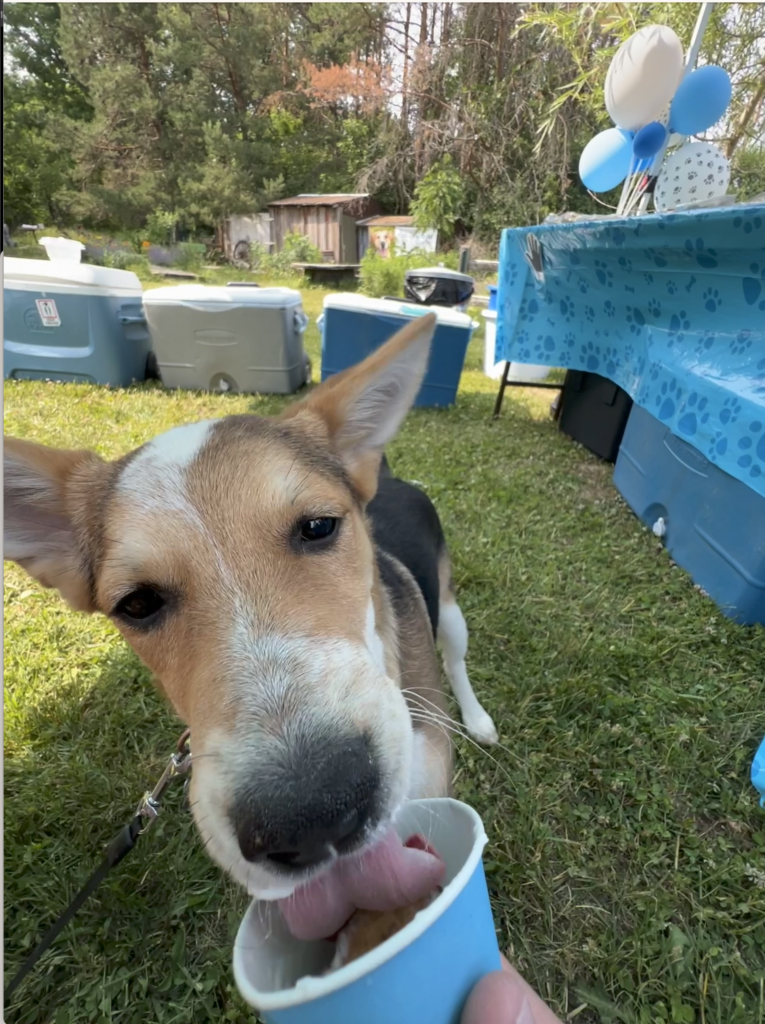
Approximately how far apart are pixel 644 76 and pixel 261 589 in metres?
6.66

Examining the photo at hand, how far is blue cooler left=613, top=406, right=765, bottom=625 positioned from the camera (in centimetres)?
379

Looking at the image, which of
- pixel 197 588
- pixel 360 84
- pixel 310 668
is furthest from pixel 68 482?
pixel 360 84

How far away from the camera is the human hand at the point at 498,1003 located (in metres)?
1.12

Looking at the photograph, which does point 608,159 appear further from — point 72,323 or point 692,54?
point 72,323

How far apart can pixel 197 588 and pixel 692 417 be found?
389cm

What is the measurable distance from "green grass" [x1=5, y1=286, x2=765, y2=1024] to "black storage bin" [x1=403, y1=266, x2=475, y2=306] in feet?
25.3

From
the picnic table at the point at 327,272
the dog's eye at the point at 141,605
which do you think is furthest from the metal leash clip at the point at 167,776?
the picnic table at the point at 327,272

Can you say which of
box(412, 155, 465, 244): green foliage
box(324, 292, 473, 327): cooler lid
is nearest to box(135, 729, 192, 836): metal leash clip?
box(324, 292, 473, 327): cooler lid

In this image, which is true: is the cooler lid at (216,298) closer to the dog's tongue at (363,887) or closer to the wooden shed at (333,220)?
the dog's tongue at (363,887)

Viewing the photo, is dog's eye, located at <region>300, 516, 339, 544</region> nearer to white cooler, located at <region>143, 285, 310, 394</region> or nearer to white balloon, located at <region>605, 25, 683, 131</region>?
white balloon, located at <region>605, 25, 683, 131</region>

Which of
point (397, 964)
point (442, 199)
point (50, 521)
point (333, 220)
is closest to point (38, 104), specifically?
point (333, 220)

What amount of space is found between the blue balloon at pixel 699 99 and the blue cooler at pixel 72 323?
7460 millimetres

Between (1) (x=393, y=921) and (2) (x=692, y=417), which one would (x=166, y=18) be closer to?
(2) (x=692, y=417)

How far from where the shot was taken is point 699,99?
18.1 feet
